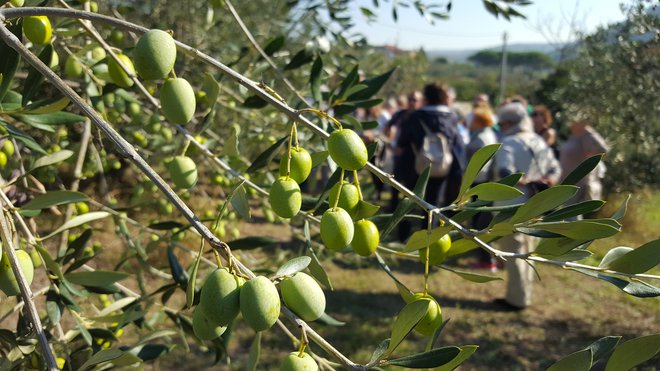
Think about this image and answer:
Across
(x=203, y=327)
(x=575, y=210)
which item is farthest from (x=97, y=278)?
(x=575, y=210)

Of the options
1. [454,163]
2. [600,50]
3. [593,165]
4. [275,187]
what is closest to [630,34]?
[600,50]

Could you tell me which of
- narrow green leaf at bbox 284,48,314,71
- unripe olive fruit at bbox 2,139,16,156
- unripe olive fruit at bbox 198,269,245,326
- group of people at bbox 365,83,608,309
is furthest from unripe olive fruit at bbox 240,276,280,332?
group of people at bbox 365,83,608,309

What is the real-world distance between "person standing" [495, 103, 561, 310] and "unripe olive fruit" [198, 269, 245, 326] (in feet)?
11.1

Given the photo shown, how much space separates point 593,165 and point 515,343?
3032 mm

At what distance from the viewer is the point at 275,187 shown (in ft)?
2.36

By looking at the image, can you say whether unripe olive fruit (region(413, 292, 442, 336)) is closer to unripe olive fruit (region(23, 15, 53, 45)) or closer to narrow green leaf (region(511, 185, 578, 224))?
narrow green leaf (region(511, 185, 578, 224))

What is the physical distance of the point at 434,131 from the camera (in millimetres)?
4723

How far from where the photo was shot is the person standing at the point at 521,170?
3832 millimetres

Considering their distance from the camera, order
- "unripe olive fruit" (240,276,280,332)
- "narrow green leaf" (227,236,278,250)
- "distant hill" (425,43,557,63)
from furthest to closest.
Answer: "distant hill" (425,43,557,63) → "narrow green leaf" (227,236,278,250) → "unripe olive fruit" (240,276,280,332)

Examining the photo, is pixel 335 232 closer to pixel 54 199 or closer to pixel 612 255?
pixel 612 255

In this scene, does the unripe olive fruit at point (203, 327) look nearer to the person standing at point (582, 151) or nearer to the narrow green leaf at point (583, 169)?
the narrow green leaf at point (583, 169)

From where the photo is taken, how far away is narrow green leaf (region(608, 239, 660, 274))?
2.28 ft

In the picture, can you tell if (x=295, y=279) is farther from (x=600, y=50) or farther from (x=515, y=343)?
(x=600, y=50)

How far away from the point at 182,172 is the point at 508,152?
3.37 metres
